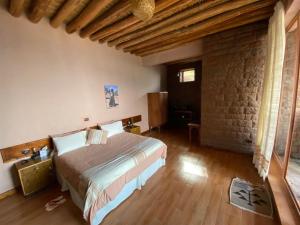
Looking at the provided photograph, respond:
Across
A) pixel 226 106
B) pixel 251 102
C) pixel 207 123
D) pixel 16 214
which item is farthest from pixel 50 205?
pixel 251 102

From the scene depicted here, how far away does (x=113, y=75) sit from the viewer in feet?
12.3

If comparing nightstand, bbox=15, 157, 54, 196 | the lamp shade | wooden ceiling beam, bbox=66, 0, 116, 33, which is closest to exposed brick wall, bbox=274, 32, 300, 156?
the lamp shade

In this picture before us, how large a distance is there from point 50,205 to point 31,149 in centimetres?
103

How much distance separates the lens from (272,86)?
2012 millimetres

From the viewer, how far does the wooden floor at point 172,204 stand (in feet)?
5.34

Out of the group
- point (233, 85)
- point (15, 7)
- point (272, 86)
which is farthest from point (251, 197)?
point (15, 7)

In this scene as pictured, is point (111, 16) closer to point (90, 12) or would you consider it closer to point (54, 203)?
point (90, 12)

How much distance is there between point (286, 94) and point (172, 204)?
289 centimetres

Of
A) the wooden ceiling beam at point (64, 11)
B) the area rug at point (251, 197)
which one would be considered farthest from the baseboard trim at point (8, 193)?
the area rug at point (251, 197)

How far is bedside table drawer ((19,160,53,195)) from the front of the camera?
202cm

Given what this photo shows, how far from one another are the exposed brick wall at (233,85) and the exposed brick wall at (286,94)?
37 cm

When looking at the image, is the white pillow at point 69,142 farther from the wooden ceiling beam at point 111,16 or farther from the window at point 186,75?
the window at point 186,75

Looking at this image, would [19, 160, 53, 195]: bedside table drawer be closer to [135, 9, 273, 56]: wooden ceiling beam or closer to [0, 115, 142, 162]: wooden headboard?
[0, 115, 142, 162]: wooden headboard

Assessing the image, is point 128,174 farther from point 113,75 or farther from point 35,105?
point 113,75
